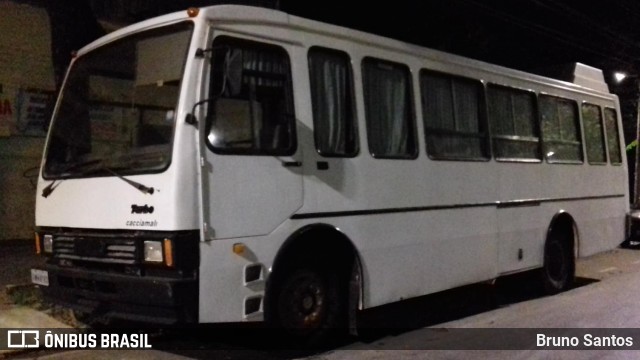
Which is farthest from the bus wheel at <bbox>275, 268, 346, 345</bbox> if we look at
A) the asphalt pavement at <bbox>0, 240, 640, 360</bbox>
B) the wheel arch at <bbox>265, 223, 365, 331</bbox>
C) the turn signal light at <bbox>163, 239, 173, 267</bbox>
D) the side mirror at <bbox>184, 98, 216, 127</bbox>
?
the side mirror at <bbox>184, 98, 216, 127</bbox>

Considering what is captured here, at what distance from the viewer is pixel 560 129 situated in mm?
9602

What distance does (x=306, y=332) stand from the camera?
227 inches

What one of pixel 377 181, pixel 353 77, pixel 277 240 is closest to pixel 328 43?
pixel 353 77

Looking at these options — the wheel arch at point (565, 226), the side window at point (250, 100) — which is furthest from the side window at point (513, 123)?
the side window at point (250, 100)

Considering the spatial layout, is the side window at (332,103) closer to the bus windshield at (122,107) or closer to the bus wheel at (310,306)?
the bus wheel at (310,306)

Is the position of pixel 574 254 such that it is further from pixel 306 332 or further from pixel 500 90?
pixel 306 332

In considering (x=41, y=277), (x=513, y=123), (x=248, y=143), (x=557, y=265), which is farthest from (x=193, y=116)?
(x=557, y=265)

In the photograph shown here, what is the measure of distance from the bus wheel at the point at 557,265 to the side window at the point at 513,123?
4.26 feet

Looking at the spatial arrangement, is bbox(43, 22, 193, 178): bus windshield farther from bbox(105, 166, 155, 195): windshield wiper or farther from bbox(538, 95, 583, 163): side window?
bbox(538, 95, 583, 163): side window

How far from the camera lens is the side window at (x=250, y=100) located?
5.05m

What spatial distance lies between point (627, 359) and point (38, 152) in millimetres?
8662

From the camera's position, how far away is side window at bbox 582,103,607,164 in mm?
10250

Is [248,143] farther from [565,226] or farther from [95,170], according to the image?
[565,226]

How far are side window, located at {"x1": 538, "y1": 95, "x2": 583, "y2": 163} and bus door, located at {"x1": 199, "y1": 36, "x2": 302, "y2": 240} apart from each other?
4958 millimetres
